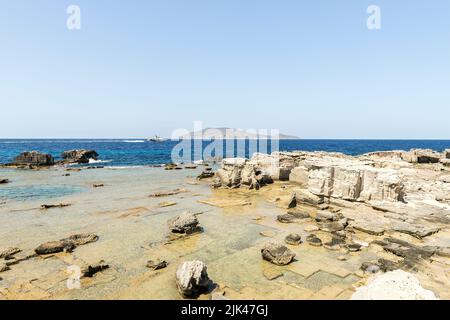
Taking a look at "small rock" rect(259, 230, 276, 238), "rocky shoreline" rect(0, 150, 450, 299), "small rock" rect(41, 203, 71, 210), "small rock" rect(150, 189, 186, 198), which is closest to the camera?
"rocky shoreline" rect(0, 150, 450, 299)

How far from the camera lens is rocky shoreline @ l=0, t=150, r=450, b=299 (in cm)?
748

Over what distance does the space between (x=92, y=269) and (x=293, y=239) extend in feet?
21.6

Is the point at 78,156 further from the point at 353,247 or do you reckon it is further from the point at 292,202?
the point at 353,247

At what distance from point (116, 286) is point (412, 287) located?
6.70 meters

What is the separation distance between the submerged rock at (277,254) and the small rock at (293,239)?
1.35 m

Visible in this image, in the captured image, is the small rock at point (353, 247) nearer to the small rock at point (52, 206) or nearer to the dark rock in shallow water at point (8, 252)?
the dark rock in shallow water at point (8, 252)

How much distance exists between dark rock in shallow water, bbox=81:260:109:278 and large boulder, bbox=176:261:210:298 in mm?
2689

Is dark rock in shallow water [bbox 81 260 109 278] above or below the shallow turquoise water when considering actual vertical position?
above

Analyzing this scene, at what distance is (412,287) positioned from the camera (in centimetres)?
529

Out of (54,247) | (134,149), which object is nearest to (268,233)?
(54,247)

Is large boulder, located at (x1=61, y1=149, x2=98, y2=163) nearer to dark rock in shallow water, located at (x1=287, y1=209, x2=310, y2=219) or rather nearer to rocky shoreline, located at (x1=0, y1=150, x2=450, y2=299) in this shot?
rocky shoreline, located at (x1=0, y1=150, x2=450, y2=299)

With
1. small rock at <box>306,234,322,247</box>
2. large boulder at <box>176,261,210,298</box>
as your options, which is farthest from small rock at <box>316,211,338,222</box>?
large boulder at <box>176,261,210,298</box>

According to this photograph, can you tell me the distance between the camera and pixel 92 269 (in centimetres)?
817

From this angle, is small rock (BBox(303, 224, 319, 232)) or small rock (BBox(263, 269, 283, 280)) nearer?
small rock (BBox(263, 269, 283, 280))
